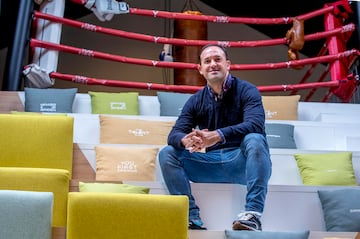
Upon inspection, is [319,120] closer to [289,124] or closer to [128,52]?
[289,124]

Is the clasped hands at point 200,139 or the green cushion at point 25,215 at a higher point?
the clasped hands at point 200,139

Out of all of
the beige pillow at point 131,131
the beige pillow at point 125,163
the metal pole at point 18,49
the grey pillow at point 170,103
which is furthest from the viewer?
the metal pole at point 18,49

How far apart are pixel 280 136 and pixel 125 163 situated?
103cm

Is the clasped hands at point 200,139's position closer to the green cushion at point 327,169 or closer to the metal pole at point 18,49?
the green cushion at point 327,169

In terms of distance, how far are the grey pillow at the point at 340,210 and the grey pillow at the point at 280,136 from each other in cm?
108

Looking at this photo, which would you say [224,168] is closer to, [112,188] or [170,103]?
[112,188]

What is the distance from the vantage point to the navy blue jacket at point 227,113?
8.45 ft

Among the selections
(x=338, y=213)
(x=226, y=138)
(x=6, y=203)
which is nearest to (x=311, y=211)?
(x=338, y=213)

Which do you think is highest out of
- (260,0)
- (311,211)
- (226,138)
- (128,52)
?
(260,0)

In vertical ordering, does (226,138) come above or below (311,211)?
above

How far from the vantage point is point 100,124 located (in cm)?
371

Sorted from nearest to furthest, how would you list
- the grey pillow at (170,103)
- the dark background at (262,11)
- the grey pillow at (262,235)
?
the grey pillow at (262,235) < the grey pillow at (170,103) < the dark background at (262,11)

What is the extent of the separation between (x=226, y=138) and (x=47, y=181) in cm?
71

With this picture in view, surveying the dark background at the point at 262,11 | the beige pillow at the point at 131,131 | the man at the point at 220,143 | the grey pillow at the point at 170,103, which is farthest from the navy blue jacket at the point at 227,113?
the dark background at the point at 262,11
